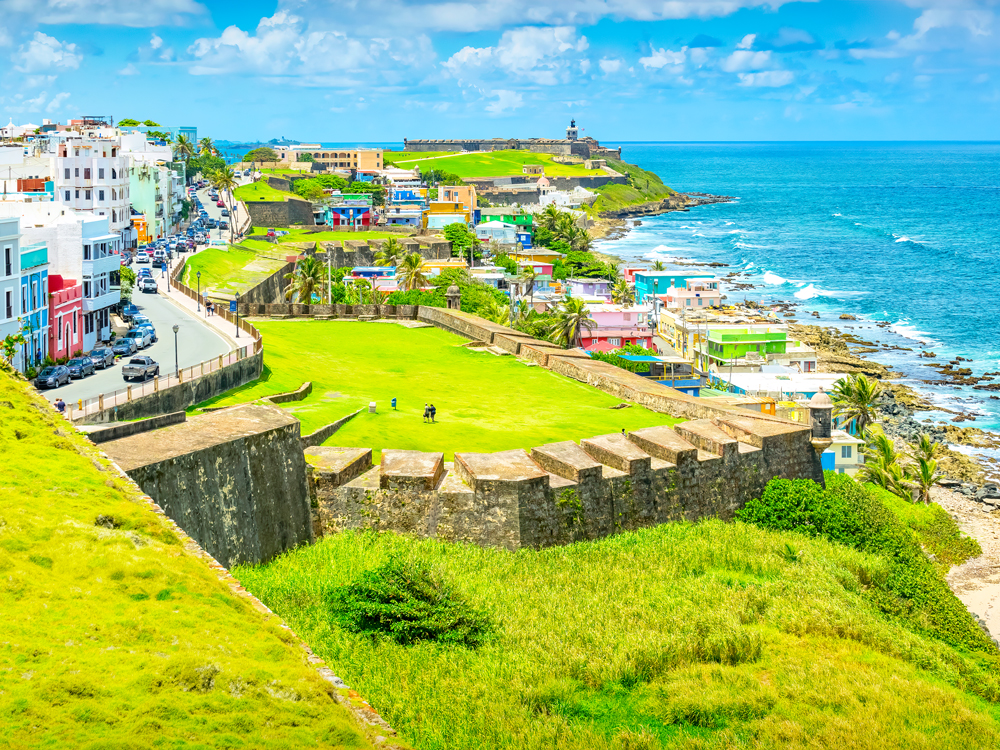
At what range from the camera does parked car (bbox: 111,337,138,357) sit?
4072 centimetres

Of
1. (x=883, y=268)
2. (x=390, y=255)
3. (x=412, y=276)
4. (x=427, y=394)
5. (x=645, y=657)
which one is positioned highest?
(x=390, y=255)

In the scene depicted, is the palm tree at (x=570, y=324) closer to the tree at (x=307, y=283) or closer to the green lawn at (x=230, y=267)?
the tree at (x=307, y=283)

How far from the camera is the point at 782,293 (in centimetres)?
10456

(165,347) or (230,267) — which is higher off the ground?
(230,267)

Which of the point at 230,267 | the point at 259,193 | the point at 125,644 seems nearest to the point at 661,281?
the point at 230,267

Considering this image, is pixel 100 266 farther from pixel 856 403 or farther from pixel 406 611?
pixel 856 403

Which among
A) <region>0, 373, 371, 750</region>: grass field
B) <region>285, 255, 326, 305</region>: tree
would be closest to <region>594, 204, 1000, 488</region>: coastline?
<region>285, 255, 326, 305</region>: tree

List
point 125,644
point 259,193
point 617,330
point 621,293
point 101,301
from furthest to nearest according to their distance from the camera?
1. point 259,193
2. point 621,293
3. point 617,330
4. point 101,301
5. point 125,644

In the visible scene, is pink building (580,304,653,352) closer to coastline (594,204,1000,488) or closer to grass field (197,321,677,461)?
coastline (594,204,1000,488)

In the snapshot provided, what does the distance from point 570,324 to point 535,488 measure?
41539 mm

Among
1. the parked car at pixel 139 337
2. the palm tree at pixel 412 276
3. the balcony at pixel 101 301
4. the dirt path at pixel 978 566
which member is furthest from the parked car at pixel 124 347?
the palm tree at pixel 412 276

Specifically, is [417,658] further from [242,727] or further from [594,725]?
[242,727]

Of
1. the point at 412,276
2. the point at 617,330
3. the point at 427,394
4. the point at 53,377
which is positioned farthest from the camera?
the point at 412,276

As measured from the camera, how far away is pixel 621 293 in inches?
3452
